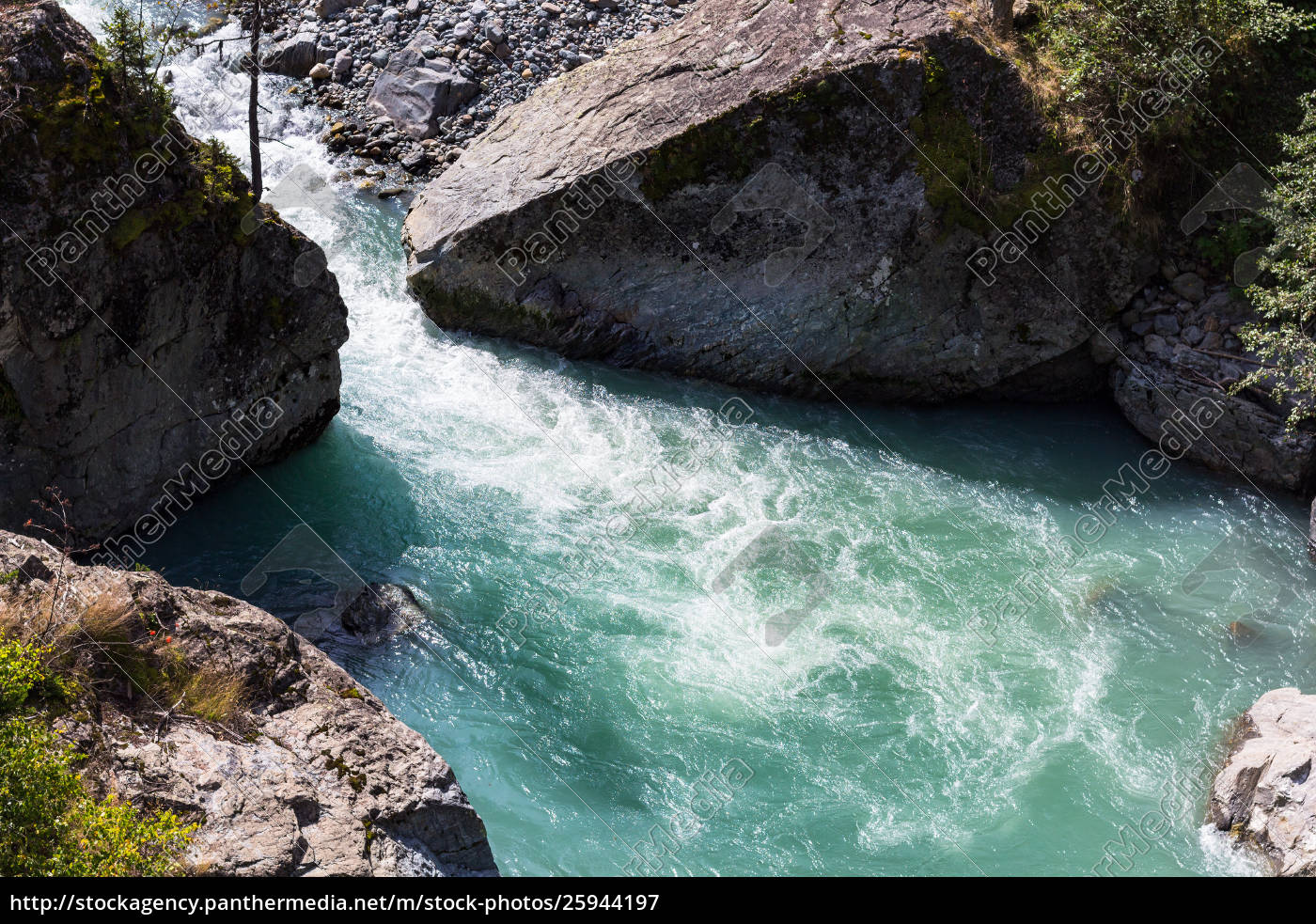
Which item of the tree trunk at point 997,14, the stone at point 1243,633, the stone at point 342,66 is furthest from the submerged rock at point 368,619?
the stone at point 342,66

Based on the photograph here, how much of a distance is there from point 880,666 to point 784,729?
127 centimetres

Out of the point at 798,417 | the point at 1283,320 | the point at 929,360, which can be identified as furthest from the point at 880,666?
the point at 1283,320

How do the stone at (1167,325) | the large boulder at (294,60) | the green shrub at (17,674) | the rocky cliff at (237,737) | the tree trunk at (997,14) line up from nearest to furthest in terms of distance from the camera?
the green shrub at (17,674) < the rocky cliff at (237,737) < the stone at (1167,325) < the tree trunk at (997,14) < the large boulder at (294,60)

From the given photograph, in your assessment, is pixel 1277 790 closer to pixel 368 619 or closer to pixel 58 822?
pixel 368 619

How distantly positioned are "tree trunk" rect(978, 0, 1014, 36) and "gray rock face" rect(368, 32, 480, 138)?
29.5 feet

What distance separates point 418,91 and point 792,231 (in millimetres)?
8377

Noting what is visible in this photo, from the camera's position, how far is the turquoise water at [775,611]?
8250mm

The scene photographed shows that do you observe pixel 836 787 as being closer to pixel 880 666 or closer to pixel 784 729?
pixel 784 729

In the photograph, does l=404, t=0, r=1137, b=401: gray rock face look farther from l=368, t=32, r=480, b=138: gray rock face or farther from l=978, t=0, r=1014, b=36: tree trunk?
l=368, t=32, r=480, b=138: gray rock face

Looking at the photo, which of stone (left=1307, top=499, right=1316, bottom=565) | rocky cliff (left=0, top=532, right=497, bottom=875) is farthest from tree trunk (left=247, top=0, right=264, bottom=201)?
stone (left=1307, top=499, right=1316, bottom=565)

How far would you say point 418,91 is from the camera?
18.1 metres

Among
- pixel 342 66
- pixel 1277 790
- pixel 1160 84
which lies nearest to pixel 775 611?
pixel 1277 790

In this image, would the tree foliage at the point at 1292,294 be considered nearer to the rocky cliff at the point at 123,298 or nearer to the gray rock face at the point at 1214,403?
the gray rock face at the point at 1214,403

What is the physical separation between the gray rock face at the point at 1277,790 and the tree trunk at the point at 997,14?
9205 millimetres
